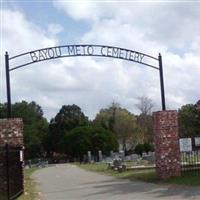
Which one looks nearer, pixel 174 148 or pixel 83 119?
pixel 174 148

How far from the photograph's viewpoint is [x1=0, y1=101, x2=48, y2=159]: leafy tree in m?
140

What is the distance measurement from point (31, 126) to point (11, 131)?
120 metres

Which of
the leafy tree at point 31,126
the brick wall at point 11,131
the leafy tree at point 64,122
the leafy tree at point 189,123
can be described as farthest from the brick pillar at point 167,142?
the leafy tree at point 64,122

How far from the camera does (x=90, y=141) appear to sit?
412ft

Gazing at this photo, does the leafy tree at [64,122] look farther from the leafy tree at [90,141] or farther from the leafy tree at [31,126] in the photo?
the leafy tree at [90,141]

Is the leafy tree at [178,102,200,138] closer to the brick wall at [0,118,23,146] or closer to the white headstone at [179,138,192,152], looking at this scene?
the white headstone at [179,138,192,152]

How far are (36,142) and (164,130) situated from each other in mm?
113161

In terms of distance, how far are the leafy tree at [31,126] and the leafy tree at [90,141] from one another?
1246 cm

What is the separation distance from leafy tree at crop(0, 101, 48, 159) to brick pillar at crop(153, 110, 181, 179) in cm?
10750

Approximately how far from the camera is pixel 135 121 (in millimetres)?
124875

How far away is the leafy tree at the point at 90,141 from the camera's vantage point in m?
122

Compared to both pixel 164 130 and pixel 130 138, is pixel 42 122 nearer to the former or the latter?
pixel 130 138

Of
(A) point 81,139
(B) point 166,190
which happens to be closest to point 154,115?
(B) point 166,190

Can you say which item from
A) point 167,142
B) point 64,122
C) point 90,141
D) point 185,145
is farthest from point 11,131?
point 64,122
